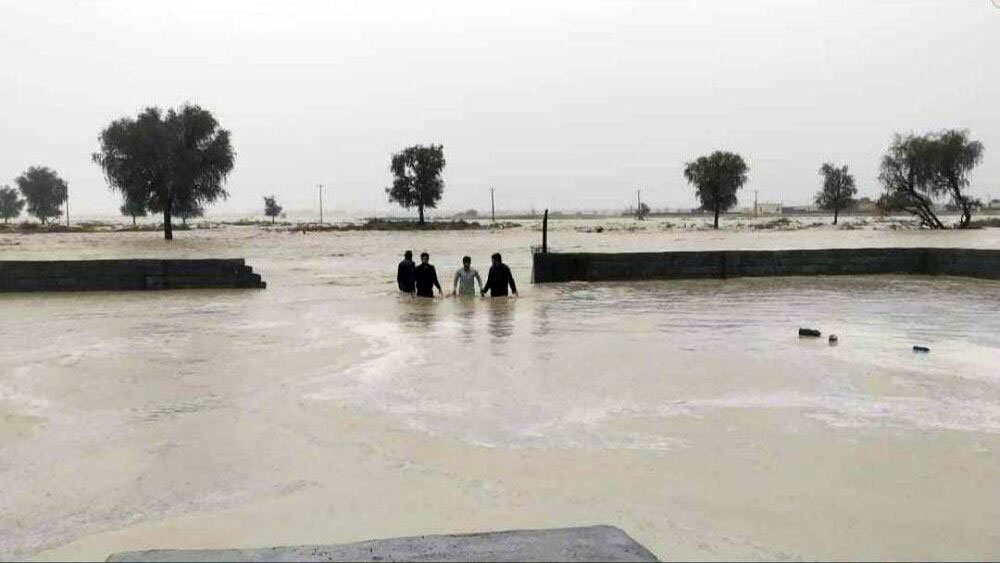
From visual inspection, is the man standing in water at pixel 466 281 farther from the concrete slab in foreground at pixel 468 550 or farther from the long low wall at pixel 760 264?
the concrete slab in foreground at pixel 468 550

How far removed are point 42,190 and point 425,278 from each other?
366 feet

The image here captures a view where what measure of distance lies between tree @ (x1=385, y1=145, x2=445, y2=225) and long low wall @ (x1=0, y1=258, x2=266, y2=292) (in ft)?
224

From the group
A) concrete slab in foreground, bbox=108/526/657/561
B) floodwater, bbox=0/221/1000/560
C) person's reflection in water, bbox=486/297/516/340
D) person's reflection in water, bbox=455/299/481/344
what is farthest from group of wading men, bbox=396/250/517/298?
concrete slab in foreground, bbox=108/526/657/561

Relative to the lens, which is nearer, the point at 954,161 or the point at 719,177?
the point at 954,161

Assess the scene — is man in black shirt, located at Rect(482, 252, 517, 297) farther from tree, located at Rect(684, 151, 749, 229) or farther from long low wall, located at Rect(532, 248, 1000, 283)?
tree, located at Rect(684, 151, 749, 229)

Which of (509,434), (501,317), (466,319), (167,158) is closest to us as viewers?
(509,434)

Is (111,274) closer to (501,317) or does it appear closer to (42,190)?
(501,317)

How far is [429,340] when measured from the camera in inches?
467

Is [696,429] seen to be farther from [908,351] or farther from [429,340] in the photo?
[429,340]

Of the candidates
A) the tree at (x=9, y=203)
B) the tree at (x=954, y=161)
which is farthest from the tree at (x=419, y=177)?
the tree at (x=9, y=203)

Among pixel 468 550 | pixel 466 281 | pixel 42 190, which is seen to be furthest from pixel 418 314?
pixel 42 190

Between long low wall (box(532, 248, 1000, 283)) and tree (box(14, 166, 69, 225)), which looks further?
tree (box(14, 166, 69, 225))

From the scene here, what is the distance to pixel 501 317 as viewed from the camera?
1445cm

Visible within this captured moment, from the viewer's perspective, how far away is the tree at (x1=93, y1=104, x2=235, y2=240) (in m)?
54.9
